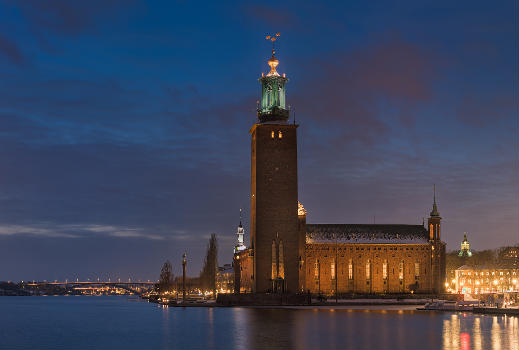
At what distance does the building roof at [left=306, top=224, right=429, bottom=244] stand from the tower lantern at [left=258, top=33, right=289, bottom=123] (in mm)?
15285

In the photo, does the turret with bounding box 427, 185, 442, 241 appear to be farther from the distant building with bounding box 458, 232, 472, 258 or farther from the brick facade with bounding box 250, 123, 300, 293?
the distant building with bounding box 458, 232, 472, 258

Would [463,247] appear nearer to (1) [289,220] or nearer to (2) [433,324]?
(1) [289,220]

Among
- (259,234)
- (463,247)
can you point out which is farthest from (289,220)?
(463,247)

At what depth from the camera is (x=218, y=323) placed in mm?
60344

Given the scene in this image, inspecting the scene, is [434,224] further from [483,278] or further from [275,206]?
[483,278]

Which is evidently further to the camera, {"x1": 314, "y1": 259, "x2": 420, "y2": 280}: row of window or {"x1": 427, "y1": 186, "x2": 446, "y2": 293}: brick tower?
{"x1": 427, "y1": 186, "x2": 446, "y2": 293}: brick tower

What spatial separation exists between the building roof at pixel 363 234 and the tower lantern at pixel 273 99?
1528cm

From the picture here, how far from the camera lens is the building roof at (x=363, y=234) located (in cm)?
9919

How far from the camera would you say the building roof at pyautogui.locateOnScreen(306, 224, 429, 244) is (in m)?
99.2

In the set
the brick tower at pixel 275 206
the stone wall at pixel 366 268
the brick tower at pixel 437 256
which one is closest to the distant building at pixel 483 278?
the brick tower at pixel 437 256

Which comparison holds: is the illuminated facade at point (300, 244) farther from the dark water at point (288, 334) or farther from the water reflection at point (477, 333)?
the water reflection at point (477, 333)

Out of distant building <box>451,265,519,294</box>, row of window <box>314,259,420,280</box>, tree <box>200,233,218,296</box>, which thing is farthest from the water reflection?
distant building <box>451,265,519,294</box>

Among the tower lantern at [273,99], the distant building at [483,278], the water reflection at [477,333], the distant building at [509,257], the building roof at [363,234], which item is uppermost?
the tower lantern at [273,99]

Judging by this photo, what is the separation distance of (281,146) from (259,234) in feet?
33.9
